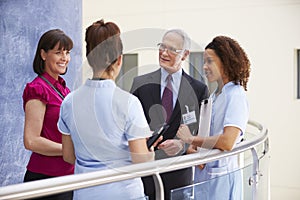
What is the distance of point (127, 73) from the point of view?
1.75 m

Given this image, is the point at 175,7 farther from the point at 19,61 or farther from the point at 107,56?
the point at 107,56

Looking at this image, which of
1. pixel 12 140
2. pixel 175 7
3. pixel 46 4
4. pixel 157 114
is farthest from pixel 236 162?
pixel 175 7

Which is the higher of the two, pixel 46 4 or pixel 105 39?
pixel 46 4

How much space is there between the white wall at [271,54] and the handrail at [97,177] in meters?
5.40

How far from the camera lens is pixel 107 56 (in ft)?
5.75

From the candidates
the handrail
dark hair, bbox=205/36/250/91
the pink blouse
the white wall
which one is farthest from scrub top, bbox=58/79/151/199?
the white wall

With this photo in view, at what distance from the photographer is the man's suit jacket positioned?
1934mm

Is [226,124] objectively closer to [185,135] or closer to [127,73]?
[185,135]

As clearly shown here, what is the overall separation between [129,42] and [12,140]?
208cm

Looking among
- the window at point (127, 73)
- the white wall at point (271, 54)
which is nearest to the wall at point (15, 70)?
the window at point (127, 73)

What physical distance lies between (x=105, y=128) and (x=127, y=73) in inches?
7.9

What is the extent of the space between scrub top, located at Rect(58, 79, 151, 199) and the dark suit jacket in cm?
9

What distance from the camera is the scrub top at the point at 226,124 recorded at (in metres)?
2.21

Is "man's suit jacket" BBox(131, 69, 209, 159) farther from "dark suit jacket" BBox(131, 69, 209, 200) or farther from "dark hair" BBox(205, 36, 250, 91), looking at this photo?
"dark hair" BBox(205, 36, 250, 91)
